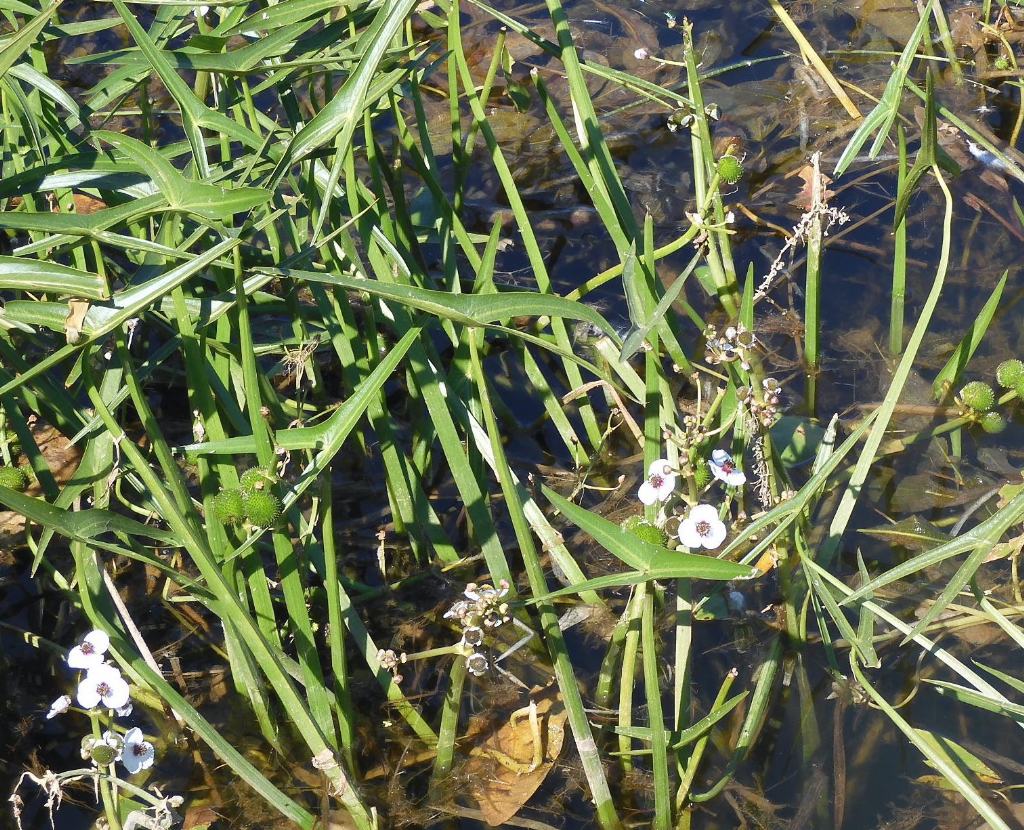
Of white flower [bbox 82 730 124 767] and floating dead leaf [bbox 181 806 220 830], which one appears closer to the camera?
white flower [bbox 82 730 124 767]

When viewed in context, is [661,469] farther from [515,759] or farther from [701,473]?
[515,759]

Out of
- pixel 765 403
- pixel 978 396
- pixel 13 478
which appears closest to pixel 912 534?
pixel 978 396

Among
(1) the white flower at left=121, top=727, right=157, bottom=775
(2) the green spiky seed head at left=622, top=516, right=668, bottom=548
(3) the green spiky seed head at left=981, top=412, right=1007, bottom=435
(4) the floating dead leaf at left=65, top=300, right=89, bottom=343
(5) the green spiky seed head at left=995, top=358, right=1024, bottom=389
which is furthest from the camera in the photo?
(3) the green spiky seed head at left=981, top=412, right=1007, bottom=435

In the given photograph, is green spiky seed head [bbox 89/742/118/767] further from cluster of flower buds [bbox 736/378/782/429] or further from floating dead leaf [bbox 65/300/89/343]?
cluster of flower buds [bbox 736/378/782/429]

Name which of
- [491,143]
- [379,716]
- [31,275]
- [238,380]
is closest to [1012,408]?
[491,143]

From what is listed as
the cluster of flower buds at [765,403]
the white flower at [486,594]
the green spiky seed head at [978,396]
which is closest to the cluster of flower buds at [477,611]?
the white flower at [486,594]

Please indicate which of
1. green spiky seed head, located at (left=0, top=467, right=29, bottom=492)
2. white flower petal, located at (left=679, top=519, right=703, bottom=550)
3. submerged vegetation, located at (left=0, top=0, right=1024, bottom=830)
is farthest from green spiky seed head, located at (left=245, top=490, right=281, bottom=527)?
white flower petal, located at (left=679, top=519, right=703, bottom=550)

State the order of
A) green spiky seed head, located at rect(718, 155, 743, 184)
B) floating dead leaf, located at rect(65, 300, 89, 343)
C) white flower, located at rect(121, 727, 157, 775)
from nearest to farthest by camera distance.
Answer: floating dead leaf, located at rect(65, 300, 89, 343)
white flower, located at rect(121, 727, 157, 775)
green spiky seed head, located at rect(718, 155, 743, 184)

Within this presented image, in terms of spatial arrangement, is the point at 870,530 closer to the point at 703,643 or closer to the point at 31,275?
the point at 703,643
